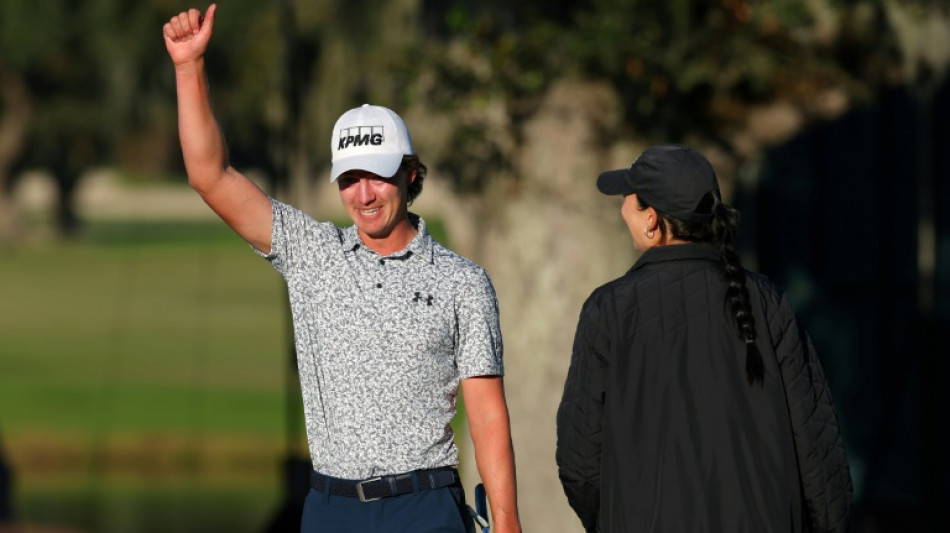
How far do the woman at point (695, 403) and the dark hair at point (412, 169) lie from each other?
0.64 m

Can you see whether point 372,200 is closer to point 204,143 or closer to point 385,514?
point 204,143

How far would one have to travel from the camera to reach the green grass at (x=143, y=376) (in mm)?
30688

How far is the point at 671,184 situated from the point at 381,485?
1.00 meters

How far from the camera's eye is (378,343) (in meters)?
4.77

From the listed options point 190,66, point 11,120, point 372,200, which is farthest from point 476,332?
point 11,120

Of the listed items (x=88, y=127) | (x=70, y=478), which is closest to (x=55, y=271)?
(x=70, y=478)

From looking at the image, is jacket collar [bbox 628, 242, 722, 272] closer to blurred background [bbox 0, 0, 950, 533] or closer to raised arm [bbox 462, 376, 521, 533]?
raised arm [bbox 462, 376, 521, 533]

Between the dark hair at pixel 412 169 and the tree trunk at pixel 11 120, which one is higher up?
the tree trunk at pixel 11 120

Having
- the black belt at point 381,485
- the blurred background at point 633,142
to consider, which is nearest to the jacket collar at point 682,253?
the black belt at point 381,485

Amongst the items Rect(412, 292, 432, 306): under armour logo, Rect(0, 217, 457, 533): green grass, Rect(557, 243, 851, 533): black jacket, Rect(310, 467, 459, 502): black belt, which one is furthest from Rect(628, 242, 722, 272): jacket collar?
Rect(0, 217, 457, 533): green grass

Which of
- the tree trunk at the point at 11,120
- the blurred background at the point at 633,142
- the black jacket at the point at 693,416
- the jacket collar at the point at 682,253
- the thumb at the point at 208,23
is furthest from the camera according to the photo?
the tree trunk at the point at 11,120

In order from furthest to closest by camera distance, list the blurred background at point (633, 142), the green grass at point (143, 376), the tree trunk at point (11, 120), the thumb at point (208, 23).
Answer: the green grass at point (143, 376) < the tree trunk at point (11, 120) < the blurred background at point (633, 142) < the thumb at point (208, 23)

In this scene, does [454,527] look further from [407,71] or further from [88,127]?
[88,127]

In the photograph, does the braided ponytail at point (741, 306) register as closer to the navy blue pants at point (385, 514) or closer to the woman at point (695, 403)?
the woman at point (695, 403)
